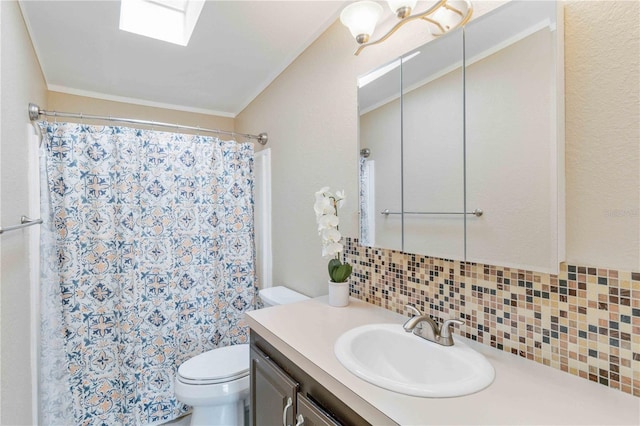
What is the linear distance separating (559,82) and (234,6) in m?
1.47

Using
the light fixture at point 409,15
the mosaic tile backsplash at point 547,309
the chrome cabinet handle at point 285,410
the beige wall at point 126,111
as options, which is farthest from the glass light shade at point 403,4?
the beige wall at point 126,111

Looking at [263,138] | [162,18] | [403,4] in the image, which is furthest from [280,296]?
[162,18]

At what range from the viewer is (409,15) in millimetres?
1122

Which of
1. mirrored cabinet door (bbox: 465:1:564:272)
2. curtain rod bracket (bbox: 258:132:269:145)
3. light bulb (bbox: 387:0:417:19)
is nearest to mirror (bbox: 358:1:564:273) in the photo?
mirrored cabinet door (bbox: 465:1:564:272)

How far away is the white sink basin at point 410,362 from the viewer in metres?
0.75

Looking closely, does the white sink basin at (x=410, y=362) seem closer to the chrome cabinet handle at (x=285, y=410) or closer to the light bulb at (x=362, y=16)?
the chrome cabinet handle at (x=285, y=410)

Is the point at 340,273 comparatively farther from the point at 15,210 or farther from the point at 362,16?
the point at 15,210

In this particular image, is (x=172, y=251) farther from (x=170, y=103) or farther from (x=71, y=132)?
(x=170, y=103)

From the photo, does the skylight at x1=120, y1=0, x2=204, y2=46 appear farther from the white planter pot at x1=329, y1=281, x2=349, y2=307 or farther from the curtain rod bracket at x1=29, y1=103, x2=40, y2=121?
the white planter pot at x1=329, y1=281, x2=349, y2=307

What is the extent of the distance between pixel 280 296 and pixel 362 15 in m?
1.62

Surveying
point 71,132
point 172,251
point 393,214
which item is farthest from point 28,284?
point 393,214

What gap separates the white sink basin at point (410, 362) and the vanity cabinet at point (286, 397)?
0.38ft

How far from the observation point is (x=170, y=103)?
2816 millimetres

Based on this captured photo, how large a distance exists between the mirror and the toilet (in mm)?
1147
